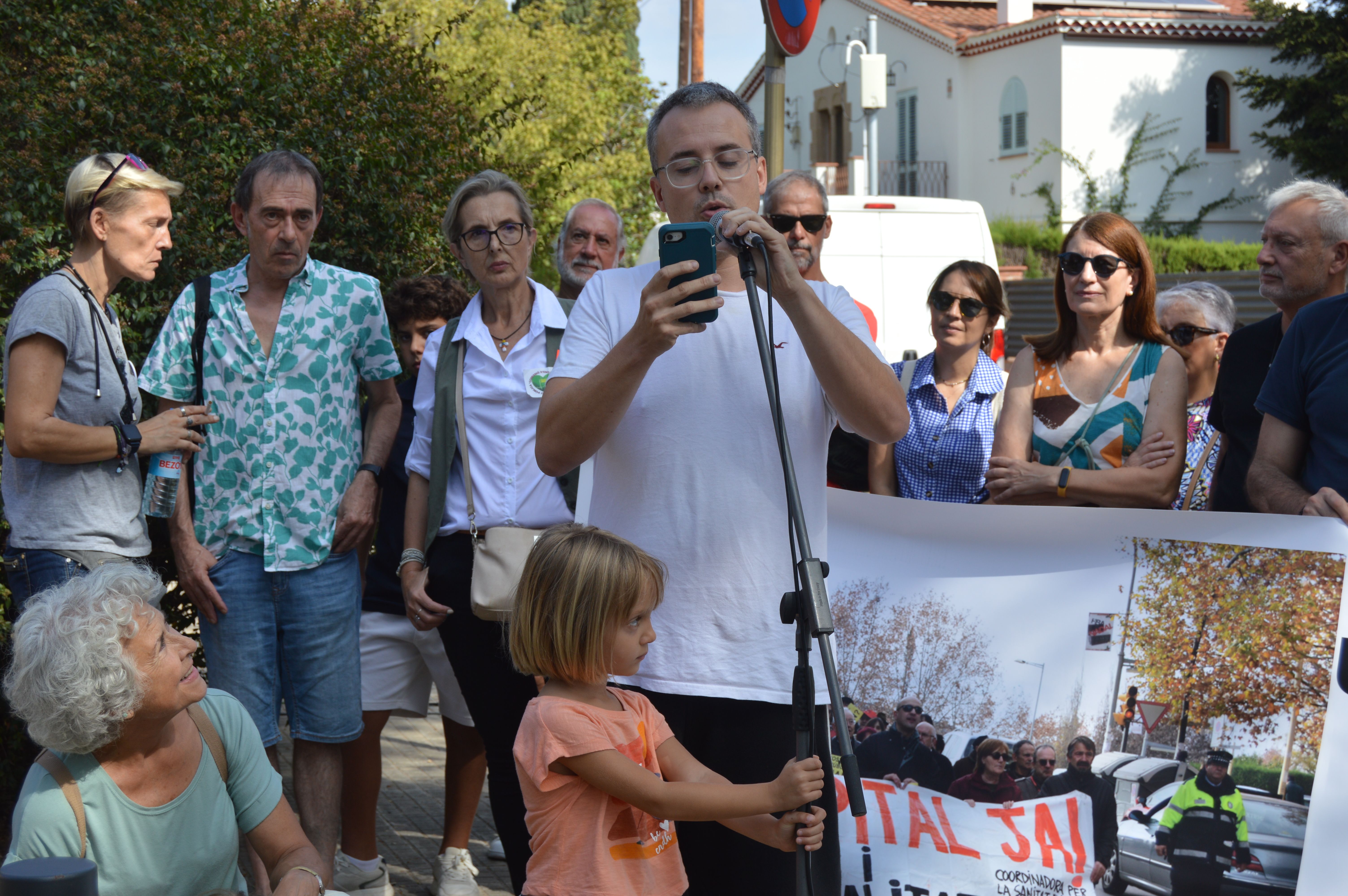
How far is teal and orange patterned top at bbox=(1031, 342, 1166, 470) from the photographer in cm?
366

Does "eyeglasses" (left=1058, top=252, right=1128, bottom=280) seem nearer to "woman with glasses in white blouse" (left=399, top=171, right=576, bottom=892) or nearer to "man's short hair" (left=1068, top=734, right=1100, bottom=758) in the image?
"man's short hair" (left=1068, top=734, right=1100, bottom=758)

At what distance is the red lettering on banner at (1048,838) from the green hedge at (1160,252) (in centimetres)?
2389

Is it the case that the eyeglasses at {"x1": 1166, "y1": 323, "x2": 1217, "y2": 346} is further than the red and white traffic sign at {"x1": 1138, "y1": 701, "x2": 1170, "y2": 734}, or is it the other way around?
the eyeglasses at {"x1": 1166, "y1": 323, "x2": 1217, "y2": 346}

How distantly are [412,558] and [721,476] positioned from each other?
171 centimetres

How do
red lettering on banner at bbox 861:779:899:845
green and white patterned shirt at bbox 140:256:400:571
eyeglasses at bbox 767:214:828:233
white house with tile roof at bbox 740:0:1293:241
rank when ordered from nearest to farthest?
red lettering on banner at bbox 861:779:899:845, green and white patterned shirt at bbox 140:256:400:571, eyeglasses at bbox 767:214:828:233, white house with tile roof at bbox 740:0:1293:241

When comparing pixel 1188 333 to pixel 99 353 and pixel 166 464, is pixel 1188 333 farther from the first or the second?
pixel 99 353

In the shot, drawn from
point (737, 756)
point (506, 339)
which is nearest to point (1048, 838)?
point (737, 756)

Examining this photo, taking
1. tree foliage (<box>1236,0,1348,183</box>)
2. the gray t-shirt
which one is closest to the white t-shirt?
the gray t-shirt

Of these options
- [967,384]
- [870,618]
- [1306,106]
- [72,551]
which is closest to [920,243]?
[967,384]

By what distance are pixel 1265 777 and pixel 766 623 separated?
4.40 ft

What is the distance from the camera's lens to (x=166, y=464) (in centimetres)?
371

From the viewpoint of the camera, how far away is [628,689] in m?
2.64

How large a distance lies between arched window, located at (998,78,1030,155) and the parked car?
3022 centimetres

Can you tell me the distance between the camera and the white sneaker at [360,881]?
14.6 feet
